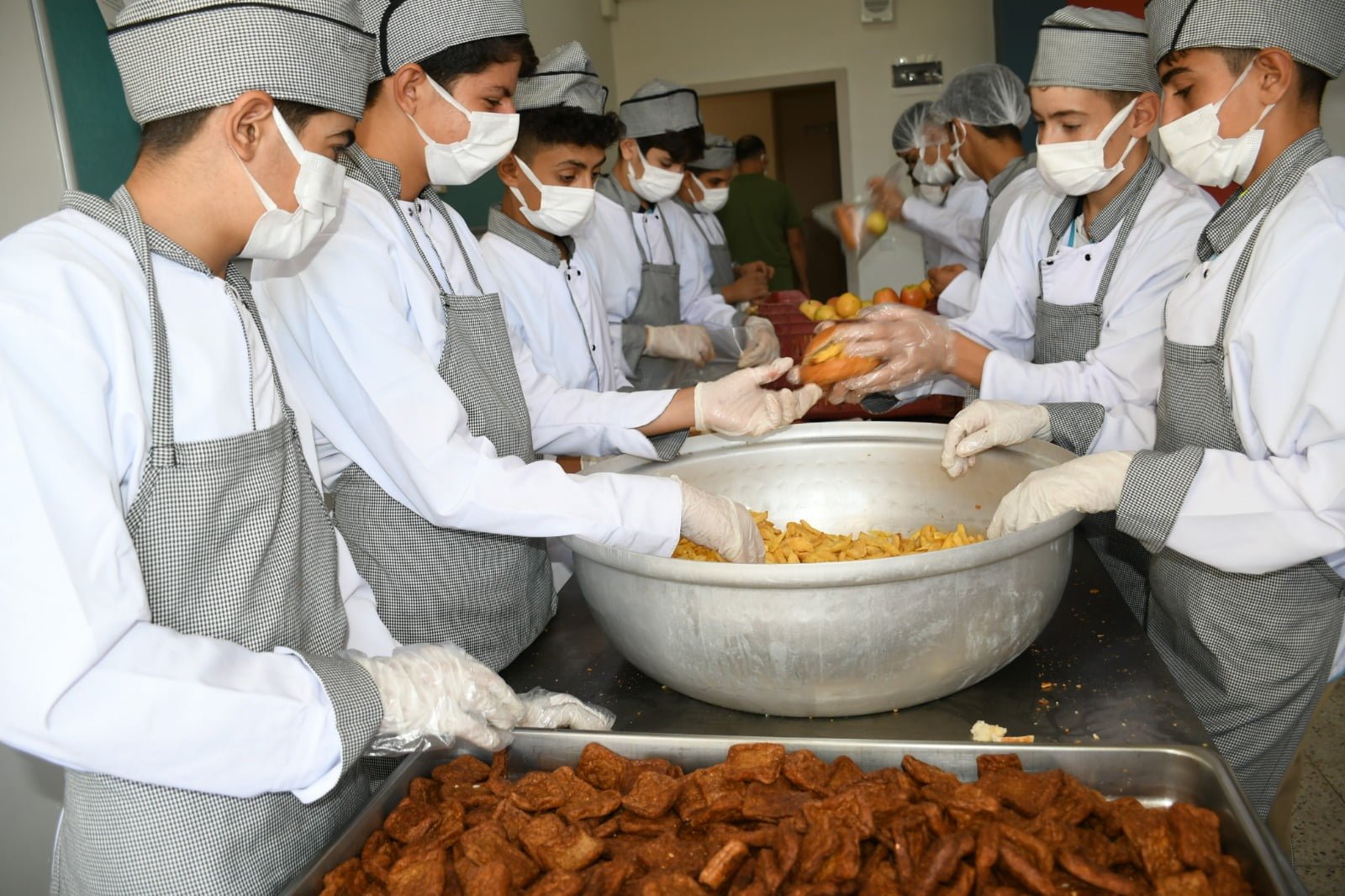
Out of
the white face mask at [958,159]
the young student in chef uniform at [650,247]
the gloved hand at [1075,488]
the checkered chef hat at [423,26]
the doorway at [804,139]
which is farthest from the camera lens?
the doorway at [804,139]

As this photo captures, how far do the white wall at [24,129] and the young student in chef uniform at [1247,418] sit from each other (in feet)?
6.23

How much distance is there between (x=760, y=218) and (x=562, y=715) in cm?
698

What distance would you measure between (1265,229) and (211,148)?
146 cm

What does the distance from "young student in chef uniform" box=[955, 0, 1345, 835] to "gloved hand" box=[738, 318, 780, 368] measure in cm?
214

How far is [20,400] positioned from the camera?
96cm

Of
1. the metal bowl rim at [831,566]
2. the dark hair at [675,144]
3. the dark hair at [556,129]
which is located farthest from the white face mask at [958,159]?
the metal bowl rim at [831,566]

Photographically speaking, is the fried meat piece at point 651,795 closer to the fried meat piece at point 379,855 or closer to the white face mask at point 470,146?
the fried meat piece at point 379,855

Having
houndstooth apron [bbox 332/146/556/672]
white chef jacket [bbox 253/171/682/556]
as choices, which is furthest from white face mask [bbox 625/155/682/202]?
white chef jacket [bbox 253/171/682/556]

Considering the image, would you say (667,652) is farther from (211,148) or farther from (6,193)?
(6,193)

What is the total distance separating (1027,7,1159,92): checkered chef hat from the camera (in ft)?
7.20

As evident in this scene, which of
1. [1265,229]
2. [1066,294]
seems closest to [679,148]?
[1066,294]

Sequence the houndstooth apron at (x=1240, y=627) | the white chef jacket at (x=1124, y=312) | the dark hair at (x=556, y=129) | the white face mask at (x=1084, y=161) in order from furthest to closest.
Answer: the dark hair at (x=556, y=129), the white face mask at (x=1084, y=161), the white chef jacket at (x=1124, y=312), the houndstooth apron at (x=1240, y=627)

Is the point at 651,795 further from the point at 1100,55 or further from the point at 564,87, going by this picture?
the point at 564,87

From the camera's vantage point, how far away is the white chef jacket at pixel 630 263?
13.3 feet
